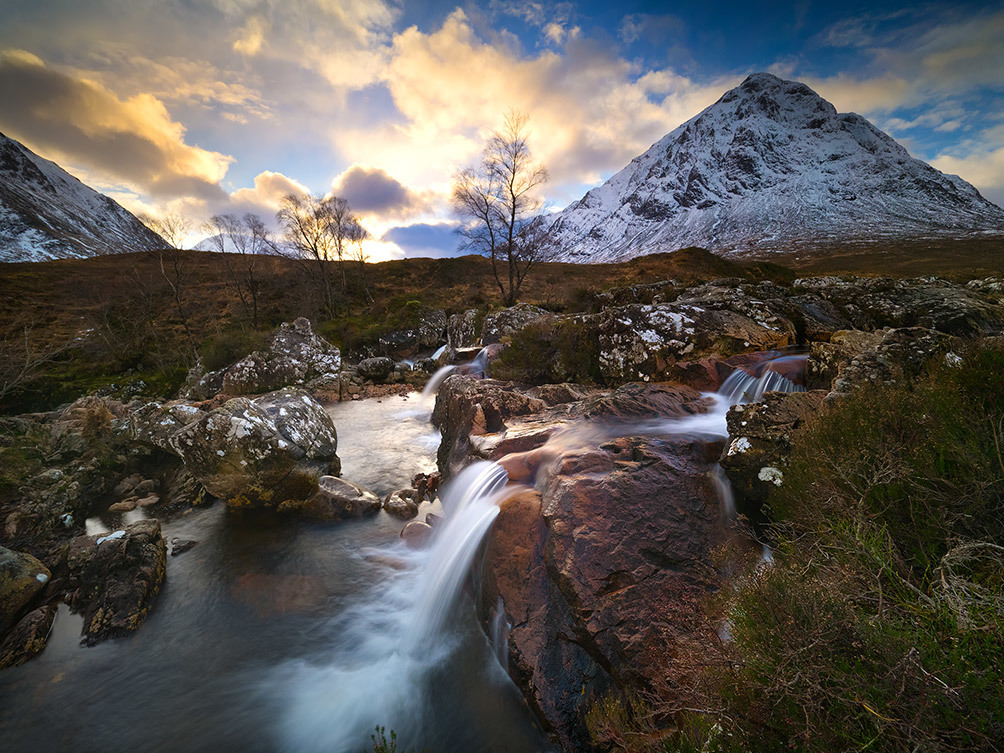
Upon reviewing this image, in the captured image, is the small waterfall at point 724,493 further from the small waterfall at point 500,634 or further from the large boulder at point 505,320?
the large boulder at point 505,320

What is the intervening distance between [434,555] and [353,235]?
3702 cm

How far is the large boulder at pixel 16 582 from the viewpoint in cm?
494

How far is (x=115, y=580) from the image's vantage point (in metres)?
5.54

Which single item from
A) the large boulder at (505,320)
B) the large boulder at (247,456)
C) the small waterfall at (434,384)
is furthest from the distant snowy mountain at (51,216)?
the large boulder at (247,456)

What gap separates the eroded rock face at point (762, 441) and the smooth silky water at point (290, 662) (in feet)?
11.4

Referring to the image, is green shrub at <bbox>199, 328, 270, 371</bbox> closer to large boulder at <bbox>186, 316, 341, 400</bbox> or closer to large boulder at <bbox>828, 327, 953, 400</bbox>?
large boulder at <bbox>186, 316, 341, 400</bbox>

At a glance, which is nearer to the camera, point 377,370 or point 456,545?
point 456,545

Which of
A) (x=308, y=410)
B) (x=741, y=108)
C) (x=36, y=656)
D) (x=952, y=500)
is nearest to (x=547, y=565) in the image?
(x=952, y=500)

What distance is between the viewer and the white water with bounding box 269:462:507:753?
4.21m

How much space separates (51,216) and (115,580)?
536ft

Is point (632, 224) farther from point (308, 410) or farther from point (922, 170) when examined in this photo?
point (308, 410)

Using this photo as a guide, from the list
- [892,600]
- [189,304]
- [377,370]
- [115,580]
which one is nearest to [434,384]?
[377,370]

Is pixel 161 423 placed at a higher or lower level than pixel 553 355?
lower

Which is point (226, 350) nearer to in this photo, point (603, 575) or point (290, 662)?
point (290, 662)
